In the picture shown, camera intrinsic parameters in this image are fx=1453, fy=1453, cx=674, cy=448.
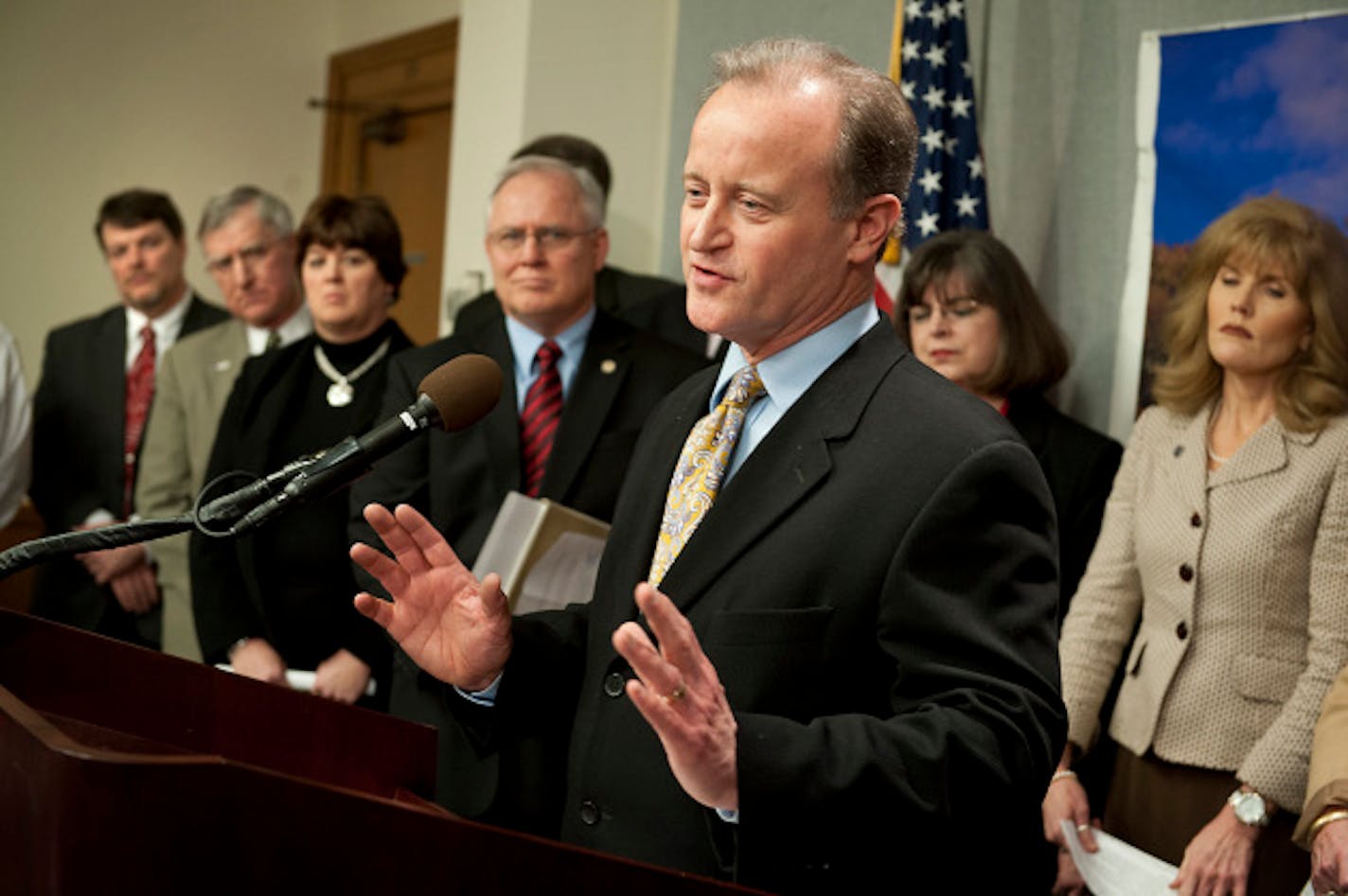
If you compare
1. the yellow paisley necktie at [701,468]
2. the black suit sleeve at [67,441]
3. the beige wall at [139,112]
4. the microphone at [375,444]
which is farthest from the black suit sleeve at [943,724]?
the beige wall at [139,112]

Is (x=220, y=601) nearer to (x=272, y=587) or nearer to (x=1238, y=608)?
(x=272, y=587)

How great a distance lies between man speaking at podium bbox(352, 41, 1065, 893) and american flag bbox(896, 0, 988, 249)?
2065mm

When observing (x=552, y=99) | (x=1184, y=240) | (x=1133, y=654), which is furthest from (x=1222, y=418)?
(x=552, y=99)

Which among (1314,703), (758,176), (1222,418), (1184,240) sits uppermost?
(1184,240)

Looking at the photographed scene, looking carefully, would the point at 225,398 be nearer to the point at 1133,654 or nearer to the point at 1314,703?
the point at 1133,654

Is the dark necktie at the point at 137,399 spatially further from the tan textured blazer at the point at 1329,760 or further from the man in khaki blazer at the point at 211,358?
the tan textured blazer at the point at 1329,760

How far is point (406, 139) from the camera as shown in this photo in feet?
23.6

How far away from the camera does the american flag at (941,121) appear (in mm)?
3650

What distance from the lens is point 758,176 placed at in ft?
5.07

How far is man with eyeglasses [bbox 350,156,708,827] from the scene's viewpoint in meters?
2.91

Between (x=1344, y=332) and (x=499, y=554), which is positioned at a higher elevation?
(x=1344, y=332)

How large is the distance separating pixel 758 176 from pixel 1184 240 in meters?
2.19

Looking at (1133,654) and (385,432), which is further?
(1133,654)

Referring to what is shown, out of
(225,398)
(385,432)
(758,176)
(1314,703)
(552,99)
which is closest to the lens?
(385,432)
